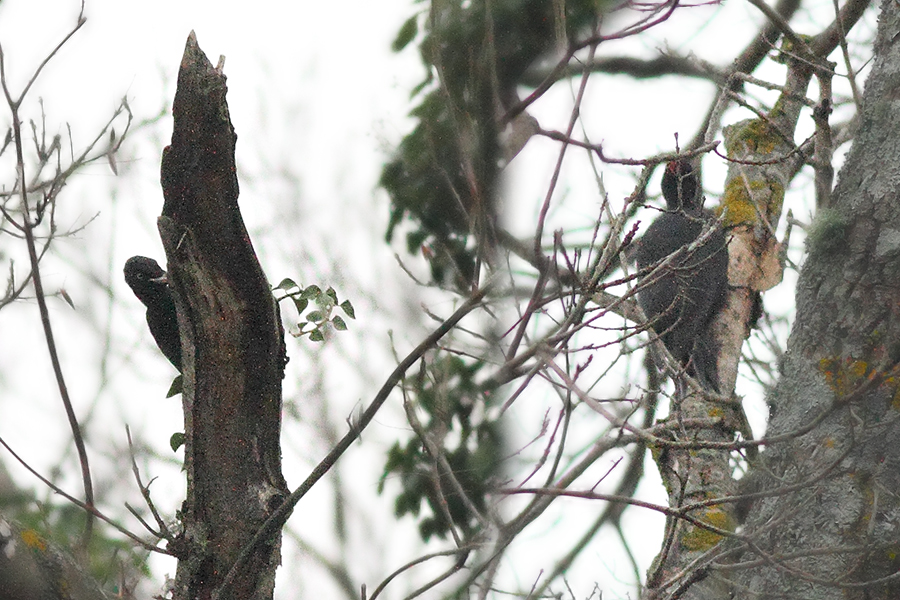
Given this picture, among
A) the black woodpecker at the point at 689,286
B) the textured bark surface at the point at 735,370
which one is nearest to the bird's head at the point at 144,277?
the textured bark surface at the point at 735,370

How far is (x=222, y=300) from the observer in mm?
2199

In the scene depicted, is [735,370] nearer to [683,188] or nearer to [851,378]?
[683,188]

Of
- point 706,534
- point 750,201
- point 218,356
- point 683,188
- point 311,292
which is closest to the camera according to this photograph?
point 218,356

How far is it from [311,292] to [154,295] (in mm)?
470

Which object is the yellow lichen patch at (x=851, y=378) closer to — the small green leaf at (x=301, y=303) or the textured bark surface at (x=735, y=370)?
the textured bark surface at (x=735, y=370)

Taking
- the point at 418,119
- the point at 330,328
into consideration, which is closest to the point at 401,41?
the point at 418,119

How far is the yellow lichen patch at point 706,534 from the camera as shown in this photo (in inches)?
145

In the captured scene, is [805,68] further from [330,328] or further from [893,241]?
[330,328]

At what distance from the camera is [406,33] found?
319cm

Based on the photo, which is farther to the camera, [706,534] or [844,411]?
[706,534]

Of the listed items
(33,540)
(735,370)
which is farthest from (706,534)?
(33,540)

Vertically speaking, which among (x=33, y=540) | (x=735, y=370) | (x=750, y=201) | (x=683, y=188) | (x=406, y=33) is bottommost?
(x=33, y=540)

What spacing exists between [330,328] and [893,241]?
68.8 inches

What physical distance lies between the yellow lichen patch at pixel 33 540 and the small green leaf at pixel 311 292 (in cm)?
102
